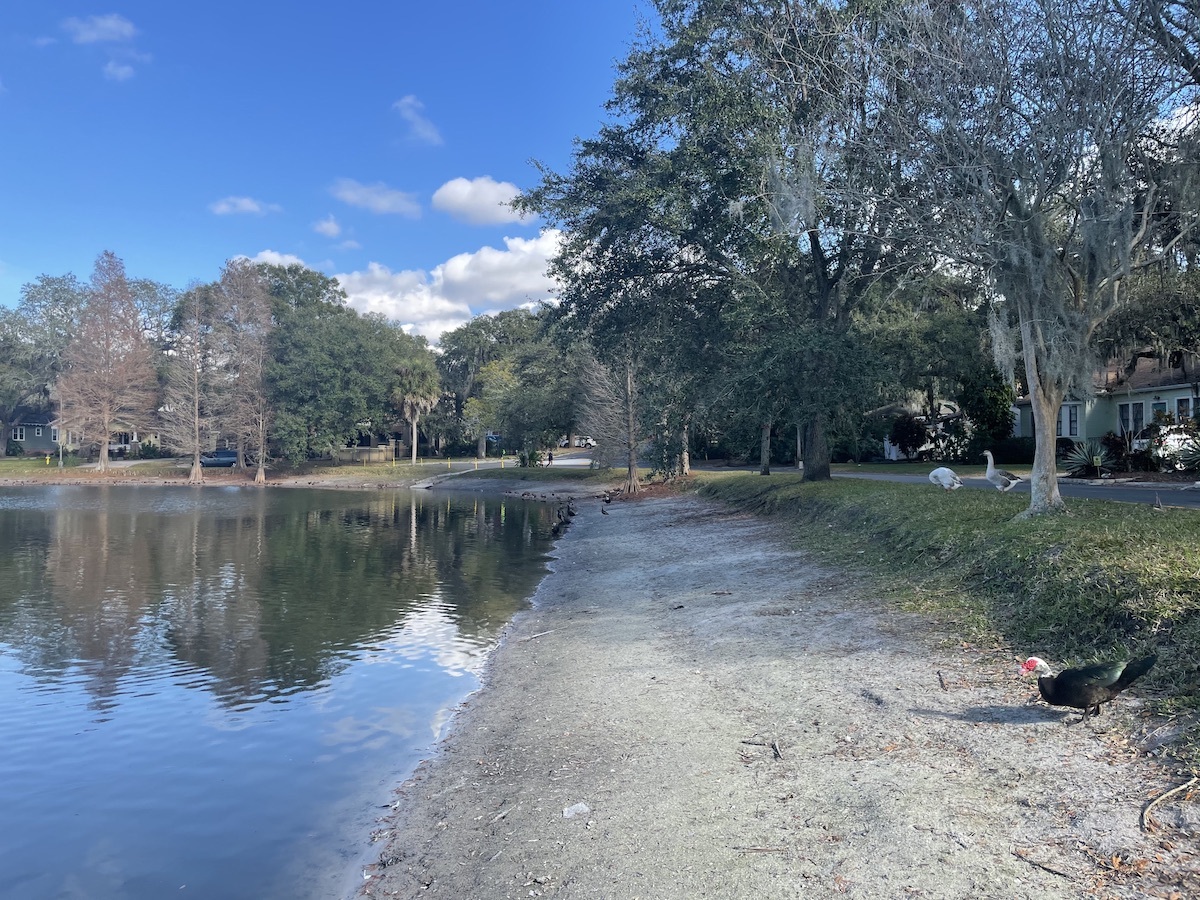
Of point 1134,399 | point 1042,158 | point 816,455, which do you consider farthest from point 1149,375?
point 1042,158

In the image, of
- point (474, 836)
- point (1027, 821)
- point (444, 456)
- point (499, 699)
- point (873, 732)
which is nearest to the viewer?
point (1027, 821)

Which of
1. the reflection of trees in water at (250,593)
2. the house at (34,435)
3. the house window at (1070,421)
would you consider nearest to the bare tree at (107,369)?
the house at (34,435)

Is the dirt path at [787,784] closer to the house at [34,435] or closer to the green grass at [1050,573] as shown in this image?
the green grass at [1050,573]

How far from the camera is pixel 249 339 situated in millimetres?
66250

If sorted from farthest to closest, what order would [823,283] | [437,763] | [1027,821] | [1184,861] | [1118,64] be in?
[823,283] → [1118,64] → [437,763] → [1027,821] → [1184,861]

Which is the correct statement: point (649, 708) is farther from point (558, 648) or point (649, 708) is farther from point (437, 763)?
point (558, 648)

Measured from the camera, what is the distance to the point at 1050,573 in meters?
9.30

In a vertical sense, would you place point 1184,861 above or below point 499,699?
above

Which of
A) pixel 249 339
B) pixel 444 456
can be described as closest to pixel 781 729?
pixel 249 339

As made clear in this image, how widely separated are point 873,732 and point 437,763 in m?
3.99

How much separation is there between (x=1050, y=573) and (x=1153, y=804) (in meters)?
4.67

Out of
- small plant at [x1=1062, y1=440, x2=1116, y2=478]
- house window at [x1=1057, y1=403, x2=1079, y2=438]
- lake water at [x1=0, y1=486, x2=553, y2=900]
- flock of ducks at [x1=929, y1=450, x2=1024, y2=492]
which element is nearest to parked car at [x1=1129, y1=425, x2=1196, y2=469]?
small plant at [x1=1062, y1=440, x2=1116, y2=478]

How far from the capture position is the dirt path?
4.78 metres

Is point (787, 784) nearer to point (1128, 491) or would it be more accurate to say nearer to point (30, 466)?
point (1128, 491)
